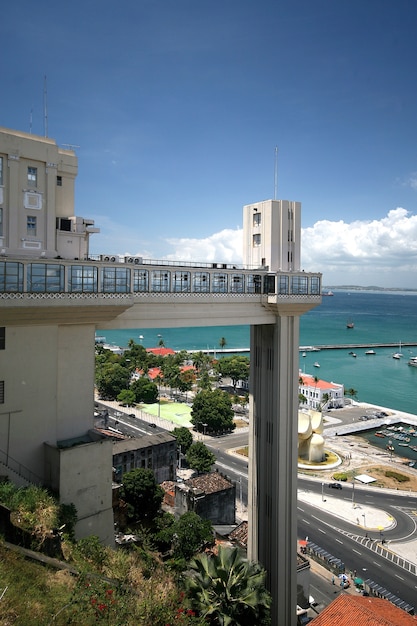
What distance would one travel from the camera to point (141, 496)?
32750 millimetres

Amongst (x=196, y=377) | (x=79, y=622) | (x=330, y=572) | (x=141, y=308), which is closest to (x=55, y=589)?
(x=79, y=622)

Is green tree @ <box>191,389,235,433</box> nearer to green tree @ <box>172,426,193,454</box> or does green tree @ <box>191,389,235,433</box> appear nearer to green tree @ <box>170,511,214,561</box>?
green tree @ <box>172,426,193,454</box>

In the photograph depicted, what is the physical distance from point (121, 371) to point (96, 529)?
223 ft

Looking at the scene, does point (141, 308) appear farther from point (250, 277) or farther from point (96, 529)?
point (96, 529)

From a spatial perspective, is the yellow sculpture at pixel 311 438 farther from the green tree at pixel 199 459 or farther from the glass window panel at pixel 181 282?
the glass window panel at pixel 181 282

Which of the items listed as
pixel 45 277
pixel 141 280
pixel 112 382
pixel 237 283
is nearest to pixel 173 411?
pixel 112 382

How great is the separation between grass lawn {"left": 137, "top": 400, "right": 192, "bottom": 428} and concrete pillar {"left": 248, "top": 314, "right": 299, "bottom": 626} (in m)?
A: 45.8

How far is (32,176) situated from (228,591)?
16.4 m

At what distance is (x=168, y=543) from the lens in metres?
29.0

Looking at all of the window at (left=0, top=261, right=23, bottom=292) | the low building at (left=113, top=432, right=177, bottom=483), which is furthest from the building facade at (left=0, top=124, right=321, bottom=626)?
the low building at (left=113, top=432, right=177, bottom=483)

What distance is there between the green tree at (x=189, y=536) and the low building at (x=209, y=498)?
7.77 metres

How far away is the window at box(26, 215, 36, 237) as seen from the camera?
16969 millimetres

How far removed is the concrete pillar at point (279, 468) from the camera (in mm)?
23734

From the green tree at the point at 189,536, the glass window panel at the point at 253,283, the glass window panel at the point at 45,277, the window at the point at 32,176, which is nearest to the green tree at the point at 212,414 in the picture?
the green tree at the point at 189,536
